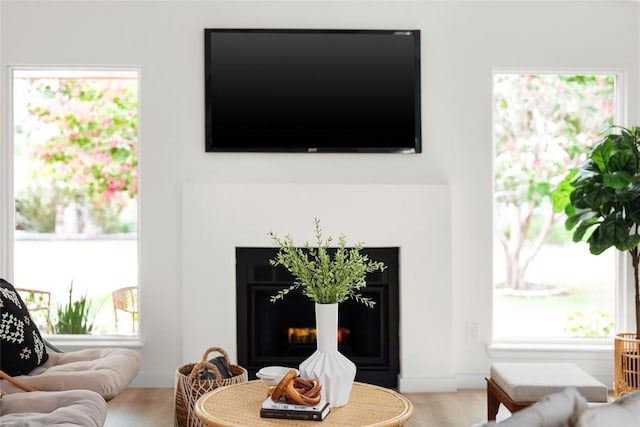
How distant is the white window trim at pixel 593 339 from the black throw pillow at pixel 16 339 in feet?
9.48

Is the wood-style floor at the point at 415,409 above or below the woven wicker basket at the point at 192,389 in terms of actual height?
below

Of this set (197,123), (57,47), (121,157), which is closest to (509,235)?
(197,123)

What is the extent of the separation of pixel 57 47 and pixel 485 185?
3.05 meters

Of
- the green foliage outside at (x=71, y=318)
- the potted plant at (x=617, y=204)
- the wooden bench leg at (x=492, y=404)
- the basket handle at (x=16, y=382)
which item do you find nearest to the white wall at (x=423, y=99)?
the potted plant at (x=617, y=204)

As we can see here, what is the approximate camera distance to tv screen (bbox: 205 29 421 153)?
489 cm

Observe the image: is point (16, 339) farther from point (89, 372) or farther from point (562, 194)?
point (562, 194)

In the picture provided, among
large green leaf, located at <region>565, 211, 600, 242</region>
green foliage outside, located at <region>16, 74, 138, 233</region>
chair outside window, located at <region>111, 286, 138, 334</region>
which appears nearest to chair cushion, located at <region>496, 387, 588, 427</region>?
large green leaf, located at <region>565, 211, 600, 242</region>

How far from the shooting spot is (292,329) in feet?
16.5

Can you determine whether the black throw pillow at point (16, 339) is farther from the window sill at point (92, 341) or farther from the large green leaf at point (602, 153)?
the large green leaf at point (602, 153)

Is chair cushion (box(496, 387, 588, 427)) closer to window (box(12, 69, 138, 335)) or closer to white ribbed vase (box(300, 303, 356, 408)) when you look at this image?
white ribbed vase (box(300, 303, 356, 408))

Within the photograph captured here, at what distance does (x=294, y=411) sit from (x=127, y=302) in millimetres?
2767

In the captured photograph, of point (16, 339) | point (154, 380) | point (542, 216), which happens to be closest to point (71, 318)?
point (154, 380)

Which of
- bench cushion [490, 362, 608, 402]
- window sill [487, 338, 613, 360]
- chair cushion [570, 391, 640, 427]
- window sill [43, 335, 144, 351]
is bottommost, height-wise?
window sill [487, 338, 613, 360]

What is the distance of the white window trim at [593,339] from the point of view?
4.93 m
